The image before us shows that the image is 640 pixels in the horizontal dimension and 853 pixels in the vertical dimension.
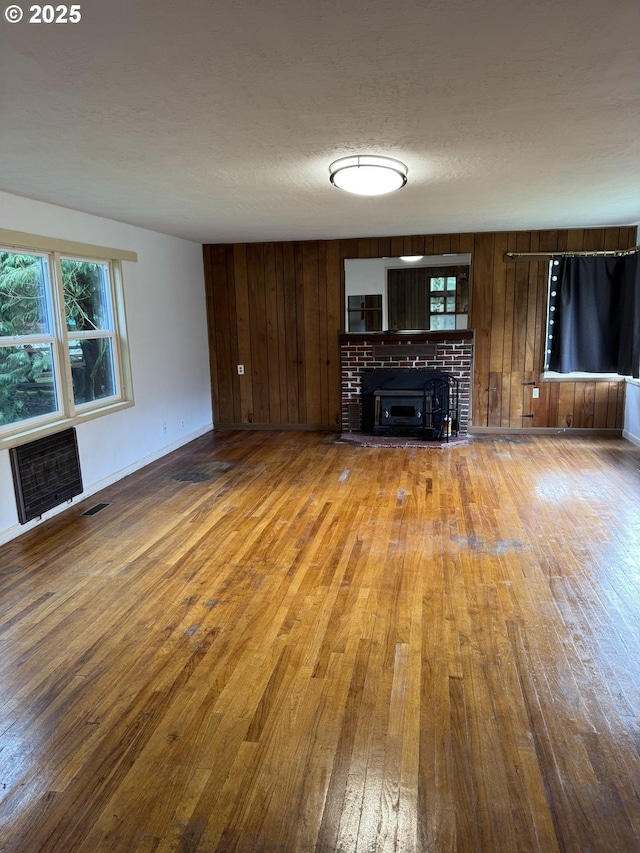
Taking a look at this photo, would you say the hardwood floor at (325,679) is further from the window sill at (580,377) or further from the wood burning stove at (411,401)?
the window sill at (580,377)

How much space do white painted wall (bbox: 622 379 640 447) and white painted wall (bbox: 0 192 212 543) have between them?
520 centimetres

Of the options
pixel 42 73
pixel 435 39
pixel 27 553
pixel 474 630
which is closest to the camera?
pixel 435 39

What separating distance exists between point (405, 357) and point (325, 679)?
5.14 meters

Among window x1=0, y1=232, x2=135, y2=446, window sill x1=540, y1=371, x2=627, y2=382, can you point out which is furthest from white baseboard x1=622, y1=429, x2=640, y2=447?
window x1=0, y1=232, x2=135, y2=446

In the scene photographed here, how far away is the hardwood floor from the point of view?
166cm

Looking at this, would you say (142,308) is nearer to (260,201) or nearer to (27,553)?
(260,201)

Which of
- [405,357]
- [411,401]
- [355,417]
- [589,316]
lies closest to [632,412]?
[589,316]

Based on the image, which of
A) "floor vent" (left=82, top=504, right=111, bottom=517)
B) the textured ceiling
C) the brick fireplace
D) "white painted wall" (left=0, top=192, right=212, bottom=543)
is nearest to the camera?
the textured ceiling

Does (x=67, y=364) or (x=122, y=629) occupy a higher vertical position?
(x=67, y=364)

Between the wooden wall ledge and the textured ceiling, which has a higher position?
the textured ceiling

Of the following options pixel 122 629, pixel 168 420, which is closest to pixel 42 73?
pixel 122 629

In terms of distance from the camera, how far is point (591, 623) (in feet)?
8.75

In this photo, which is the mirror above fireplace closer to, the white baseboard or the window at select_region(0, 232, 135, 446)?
the white baseboard

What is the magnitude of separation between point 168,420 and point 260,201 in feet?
9.55
